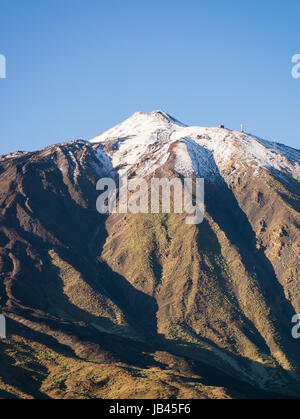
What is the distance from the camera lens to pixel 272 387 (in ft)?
428

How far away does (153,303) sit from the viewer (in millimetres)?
162500

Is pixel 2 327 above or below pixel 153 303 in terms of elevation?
above

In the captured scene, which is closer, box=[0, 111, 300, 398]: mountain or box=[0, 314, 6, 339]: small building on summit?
box=[0, 111, 300, 398]: mountain

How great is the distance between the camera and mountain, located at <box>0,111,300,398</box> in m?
111

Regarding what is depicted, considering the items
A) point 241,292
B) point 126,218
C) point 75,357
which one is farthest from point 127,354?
point 126,218

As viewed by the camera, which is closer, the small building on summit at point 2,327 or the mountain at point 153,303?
the mountain at point 153,303

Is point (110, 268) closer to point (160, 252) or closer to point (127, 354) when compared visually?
point (160, 252)

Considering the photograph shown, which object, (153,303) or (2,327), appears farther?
(153,303)

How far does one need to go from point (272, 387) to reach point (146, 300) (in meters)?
46.5

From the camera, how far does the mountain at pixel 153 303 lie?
4355 inches

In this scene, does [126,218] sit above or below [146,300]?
above
